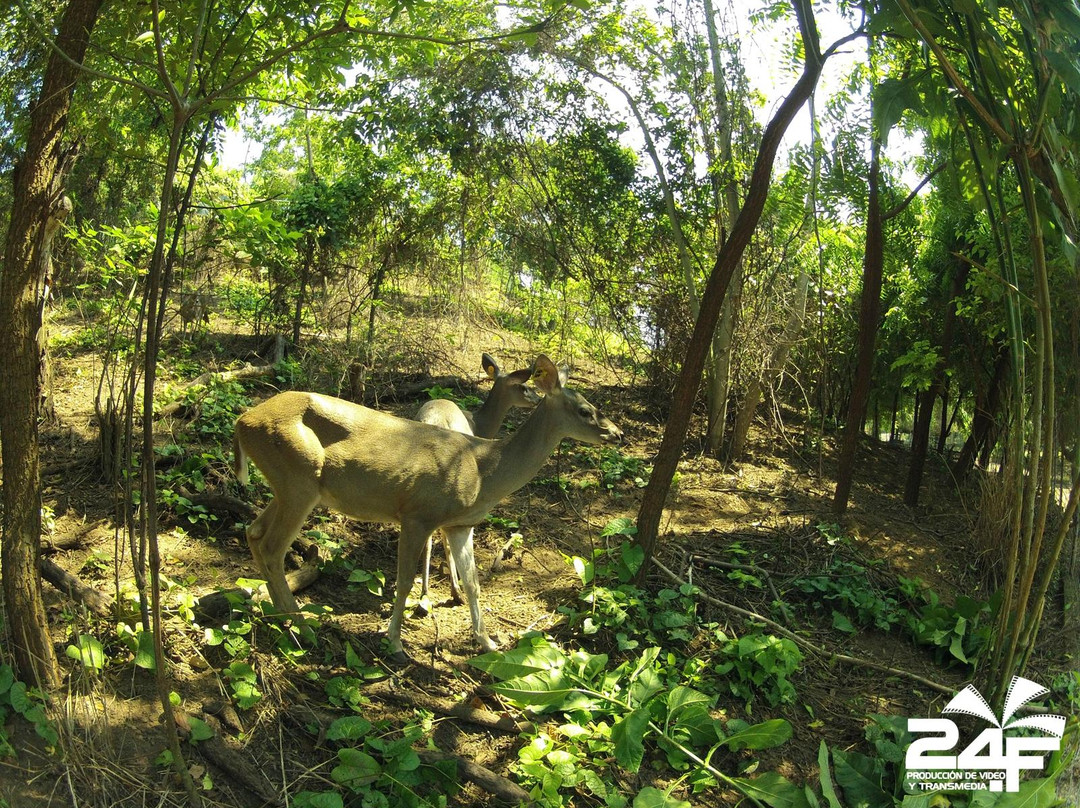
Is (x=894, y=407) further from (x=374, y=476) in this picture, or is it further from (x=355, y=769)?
(x=355, y=769)

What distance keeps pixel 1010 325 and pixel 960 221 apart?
19.8 feet

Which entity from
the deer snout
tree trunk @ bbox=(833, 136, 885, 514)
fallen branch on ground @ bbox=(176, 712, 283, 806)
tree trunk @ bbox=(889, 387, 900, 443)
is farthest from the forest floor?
tree trunk @ bbox=(889, 387, 900, 443)

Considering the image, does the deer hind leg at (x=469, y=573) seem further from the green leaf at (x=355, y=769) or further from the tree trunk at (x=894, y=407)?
the tree trunk at (x=894, y=407)

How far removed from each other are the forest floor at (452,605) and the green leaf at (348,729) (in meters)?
0.11

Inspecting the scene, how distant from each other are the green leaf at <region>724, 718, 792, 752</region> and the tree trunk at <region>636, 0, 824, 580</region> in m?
1.69

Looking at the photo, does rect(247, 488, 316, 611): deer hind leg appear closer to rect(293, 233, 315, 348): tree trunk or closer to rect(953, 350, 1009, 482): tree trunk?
rect(293, 233, 315, 348): tree trunk

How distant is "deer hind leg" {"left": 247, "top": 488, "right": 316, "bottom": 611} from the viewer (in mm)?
6129

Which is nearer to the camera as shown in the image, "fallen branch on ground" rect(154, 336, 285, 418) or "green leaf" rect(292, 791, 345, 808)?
"green leaf" rect(292, 791, 345, 808)

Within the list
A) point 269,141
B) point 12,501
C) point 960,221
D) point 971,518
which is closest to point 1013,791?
point 971,518

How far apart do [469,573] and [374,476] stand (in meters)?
1.03

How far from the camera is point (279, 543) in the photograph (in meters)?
6.14

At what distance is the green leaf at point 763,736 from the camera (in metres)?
5.67

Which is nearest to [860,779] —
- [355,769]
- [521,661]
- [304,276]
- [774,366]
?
[521,661]

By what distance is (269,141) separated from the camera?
2186 cm
